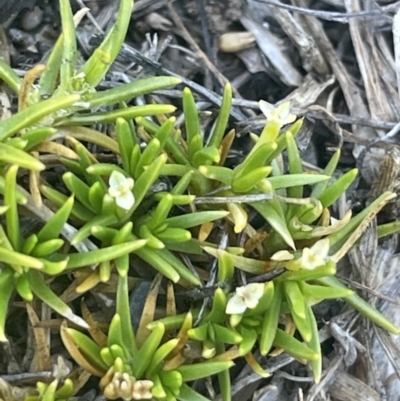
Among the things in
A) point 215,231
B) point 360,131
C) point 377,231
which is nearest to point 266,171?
point 215,231

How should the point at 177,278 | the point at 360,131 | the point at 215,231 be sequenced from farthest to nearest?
the point at 360,131, the point at 215,231, the point at 177,278

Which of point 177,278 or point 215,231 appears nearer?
point 177,278

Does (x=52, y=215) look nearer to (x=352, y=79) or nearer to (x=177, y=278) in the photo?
(x=177, y=278)

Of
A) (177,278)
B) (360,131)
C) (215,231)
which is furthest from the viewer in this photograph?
(360,131)

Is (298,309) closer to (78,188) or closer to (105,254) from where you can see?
(105,254)

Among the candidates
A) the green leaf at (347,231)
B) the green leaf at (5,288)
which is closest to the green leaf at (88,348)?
the green leaf at (5,288)

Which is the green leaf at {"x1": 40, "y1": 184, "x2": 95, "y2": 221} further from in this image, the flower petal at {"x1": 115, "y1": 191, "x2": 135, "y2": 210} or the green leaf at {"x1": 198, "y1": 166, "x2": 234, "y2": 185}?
the green leaf at {"x1": 198, "y1": 166, "x2": 234, "y2": 185}
